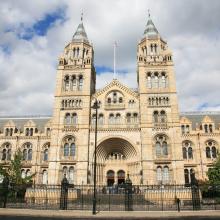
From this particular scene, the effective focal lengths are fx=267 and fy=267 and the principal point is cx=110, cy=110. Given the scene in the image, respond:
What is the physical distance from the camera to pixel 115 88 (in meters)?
45.6

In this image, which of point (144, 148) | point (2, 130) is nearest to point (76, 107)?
point (144, 148)

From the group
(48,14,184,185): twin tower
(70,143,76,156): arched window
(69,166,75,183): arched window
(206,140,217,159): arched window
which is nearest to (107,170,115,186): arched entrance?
(48,14,184,185): twin tower

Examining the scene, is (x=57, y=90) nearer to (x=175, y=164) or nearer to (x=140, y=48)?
(x=140, y=48)

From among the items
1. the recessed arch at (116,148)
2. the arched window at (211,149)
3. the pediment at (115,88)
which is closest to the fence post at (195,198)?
the recessed arch at (116,148)

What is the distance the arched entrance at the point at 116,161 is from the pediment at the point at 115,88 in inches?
317

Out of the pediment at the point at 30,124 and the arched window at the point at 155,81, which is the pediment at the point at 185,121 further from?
the pediment at the point at 30,124

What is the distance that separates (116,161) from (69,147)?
811 cm

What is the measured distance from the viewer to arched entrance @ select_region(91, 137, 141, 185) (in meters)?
41.9

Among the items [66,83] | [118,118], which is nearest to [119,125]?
[118,118]

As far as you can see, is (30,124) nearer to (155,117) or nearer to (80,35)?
(80,35)

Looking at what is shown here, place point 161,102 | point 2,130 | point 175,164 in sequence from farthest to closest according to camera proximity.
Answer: point 2,130, point 161,102, point 175,164

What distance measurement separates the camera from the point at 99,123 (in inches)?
1709

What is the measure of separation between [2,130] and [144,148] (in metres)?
30.7

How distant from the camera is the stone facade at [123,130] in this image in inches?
1587
